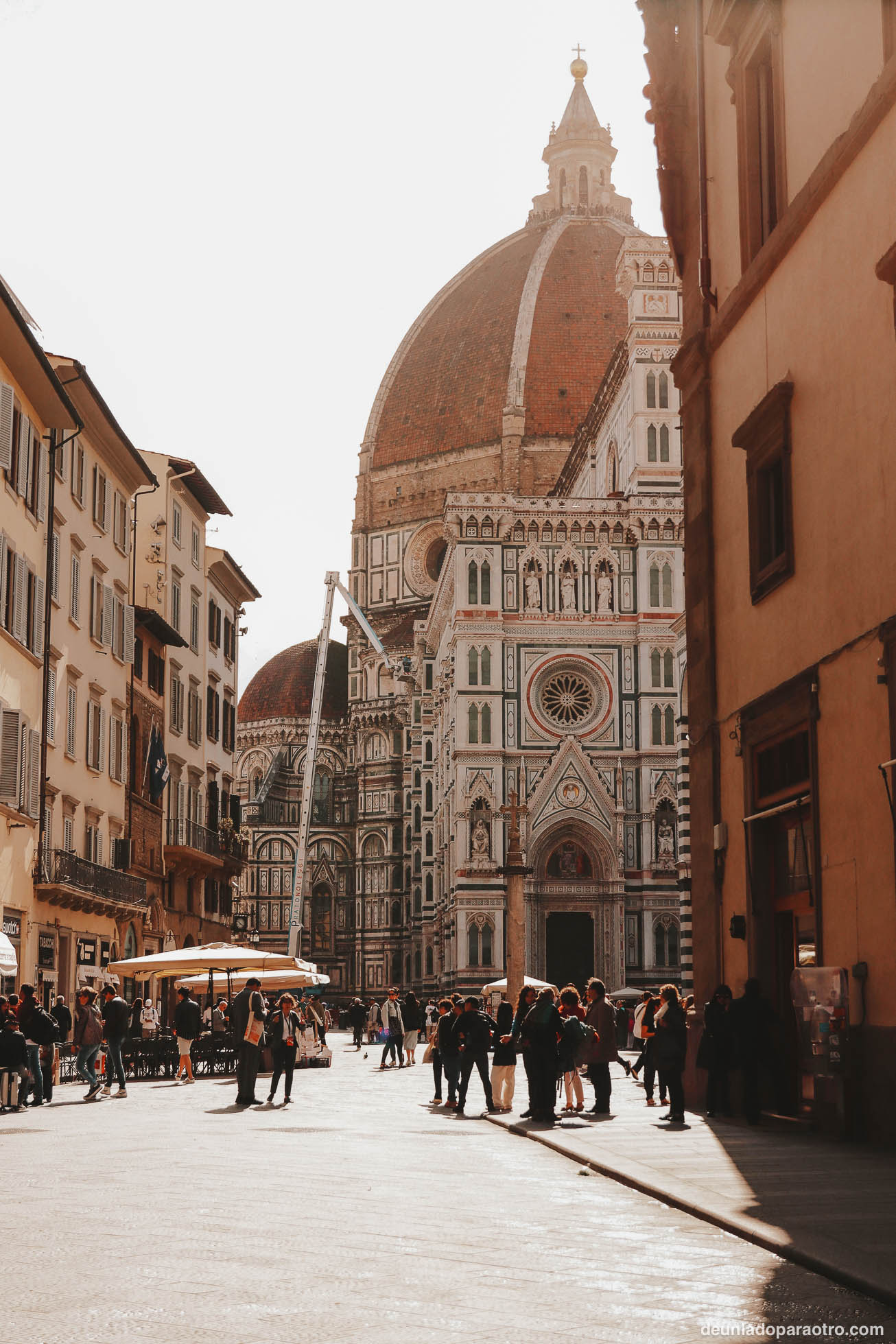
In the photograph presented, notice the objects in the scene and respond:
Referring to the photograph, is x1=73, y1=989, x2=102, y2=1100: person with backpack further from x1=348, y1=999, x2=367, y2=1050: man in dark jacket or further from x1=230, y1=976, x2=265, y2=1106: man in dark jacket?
x1=348, y1=999, x2=367, y2=1050: man in dark jacket

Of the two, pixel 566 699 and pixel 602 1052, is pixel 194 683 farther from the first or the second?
pixel 602 1052

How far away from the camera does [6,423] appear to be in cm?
2881

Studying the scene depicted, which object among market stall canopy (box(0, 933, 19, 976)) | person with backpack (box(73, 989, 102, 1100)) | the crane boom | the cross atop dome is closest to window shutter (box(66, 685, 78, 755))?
person with backpack (box(73, 989, 102, 1100))

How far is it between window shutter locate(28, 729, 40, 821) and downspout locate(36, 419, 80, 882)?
33 cm

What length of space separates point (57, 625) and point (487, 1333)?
28.9m

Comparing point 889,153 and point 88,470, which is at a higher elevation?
point 88,470

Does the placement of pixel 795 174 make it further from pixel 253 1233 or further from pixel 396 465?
pixel 396 465

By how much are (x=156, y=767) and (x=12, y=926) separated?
1317 cm

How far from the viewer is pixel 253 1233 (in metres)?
9.49

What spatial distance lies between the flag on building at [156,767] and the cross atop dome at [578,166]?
296ft

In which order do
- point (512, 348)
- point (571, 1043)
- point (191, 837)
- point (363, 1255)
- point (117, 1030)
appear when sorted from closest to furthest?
point (363, 1255)
point (571, 1043)
point (117, 1030)
point (191, 837)
point (512, 348)

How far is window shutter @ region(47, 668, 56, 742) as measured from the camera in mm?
33656

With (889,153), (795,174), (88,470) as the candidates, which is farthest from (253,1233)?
(88,470)

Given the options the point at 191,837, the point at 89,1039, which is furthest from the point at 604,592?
the point at 89,1039
